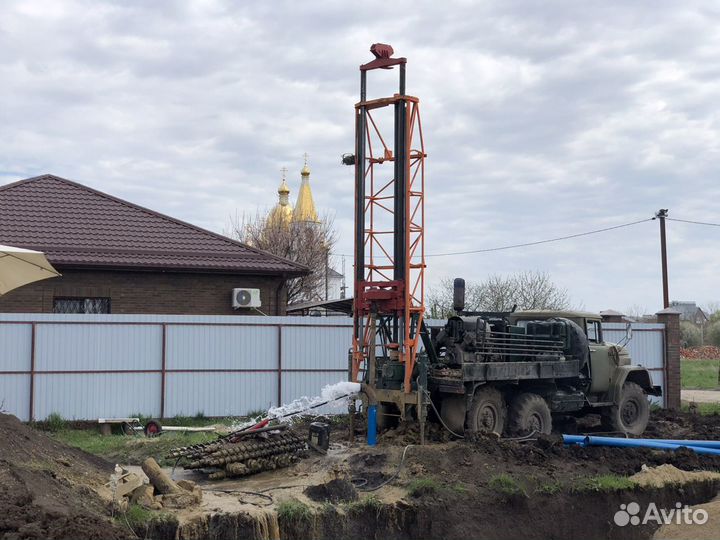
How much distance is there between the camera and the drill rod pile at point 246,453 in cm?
1157

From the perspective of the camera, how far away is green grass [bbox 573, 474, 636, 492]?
1161 cm

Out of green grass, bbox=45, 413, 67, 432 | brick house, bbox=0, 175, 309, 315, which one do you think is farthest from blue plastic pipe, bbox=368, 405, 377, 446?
brick house, bbox=0, 175, 309, 315

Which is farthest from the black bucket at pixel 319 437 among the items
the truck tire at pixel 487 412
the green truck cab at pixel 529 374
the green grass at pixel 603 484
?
the green grass at pixel 603 484

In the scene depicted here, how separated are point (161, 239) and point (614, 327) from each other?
11.7m

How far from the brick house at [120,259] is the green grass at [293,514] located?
11391 mm

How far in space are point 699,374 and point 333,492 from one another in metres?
30.6

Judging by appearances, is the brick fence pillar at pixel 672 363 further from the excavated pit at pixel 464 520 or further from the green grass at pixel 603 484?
the green grass at pixel 603 484

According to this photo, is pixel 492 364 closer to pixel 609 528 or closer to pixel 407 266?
pixel 407 266

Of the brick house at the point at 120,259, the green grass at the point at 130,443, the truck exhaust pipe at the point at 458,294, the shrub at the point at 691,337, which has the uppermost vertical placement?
the brick house at the point at 120,259

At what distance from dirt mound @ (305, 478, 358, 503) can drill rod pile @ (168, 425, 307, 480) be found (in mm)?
1341

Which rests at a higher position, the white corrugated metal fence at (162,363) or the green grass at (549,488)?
the white corrugated metal fence at (162,363)

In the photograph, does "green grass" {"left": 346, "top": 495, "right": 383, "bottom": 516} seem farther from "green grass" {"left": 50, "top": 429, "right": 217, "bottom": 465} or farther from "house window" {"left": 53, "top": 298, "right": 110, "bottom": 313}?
"house window" {"left": 53, "top": 298, "right": 110, "bottom": 313}

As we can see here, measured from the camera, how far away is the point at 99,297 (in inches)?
794

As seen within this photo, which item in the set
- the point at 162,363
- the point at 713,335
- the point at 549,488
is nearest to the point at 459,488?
the point at 549,488
